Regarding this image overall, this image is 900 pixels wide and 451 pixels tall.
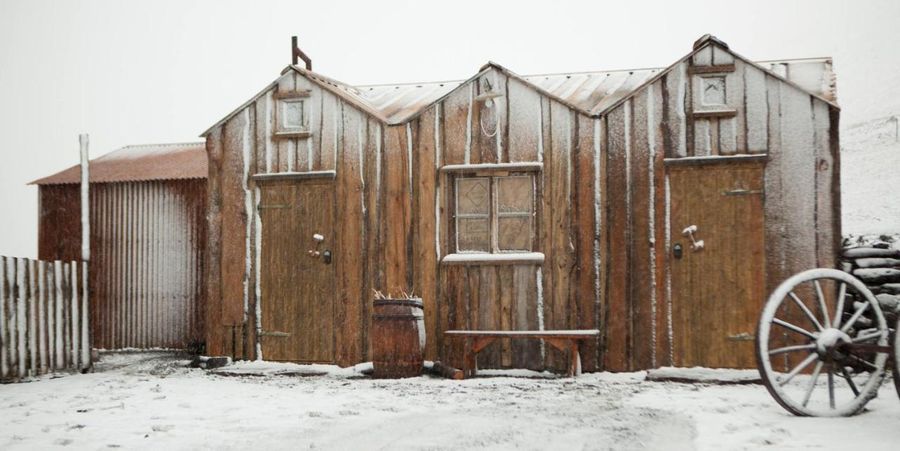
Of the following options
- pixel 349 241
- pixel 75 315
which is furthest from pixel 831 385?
pixel 75 315

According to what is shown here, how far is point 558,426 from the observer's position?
555 centimetres

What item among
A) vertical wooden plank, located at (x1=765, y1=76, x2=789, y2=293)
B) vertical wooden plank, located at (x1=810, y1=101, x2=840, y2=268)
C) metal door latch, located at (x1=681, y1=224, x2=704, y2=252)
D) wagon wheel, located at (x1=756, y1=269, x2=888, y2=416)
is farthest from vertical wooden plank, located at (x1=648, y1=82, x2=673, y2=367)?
wagon wheel, located at (x1=756, y1=269, x2=888, y2=416)

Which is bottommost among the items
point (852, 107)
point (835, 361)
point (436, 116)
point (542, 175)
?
point (835, 361)

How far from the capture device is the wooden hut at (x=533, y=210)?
895 cm

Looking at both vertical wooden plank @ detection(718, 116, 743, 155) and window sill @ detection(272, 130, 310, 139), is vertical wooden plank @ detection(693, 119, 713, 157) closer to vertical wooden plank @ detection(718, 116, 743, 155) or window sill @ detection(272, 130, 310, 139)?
vertical wooden plank @ detection(718, 116, 743, 155)

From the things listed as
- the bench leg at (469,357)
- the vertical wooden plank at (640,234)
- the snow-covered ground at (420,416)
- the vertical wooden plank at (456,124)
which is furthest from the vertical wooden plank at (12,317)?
the vertical wooden plank at (640,234)

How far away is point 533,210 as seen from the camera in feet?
31.3

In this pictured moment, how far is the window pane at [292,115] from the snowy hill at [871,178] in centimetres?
1658

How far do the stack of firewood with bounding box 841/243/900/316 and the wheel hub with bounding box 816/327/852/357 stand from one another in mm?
3660

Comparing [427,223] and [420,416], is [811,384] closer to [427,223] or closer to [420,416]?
[420,416]

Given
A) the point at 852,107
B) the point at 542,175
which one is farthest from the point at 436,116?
the point at 852,107

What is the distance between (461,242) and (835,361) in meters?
4.92

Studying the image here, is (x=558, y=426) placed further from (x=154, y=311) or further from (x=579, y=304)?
(x=154, y=311)

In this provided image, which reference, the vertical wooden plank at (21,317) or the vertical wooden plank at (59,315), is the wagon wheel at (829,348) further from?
the vertical wooden plank at (59,315)
